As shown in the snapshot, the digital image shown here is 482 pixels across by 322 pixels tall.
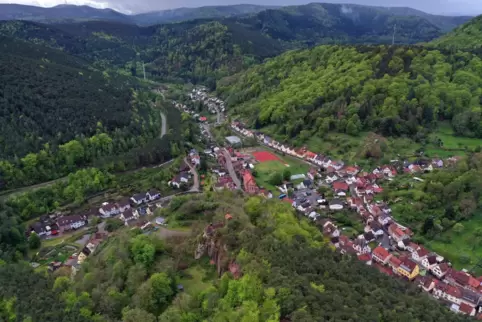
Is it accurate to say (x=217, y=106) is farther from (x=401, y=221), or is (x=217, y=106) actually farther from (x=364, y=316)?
(x=364, y=316)

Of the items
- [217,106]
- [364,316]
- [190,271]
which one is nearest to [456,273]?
[364,316]

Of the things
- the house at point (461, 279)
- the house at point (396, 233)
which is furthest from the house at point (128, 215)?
the house at point (461, 279)

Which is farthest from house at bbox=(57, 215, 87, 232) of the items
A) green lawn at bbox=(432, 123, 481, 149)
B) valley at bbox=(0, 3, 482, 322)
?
green lawn at bbox=(432, 123, 481, 149)

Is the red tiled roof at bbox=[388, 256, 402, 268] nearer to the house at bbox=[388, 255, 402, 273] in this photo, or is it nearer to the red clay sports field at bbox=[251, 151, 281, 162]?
Answer: the house at bbox=[388, 255, 402, 273]

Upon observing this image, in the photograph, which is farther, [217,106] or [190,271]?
[217,106]

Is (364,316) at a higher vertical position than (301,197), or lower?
higher

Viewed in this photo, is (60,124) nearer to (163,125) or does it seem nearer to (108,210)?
(163,125)

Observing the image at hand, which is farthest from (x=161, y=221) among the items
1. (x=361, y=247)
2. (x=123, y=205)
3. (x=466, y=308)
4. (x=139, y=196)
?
(x=466, y=308)

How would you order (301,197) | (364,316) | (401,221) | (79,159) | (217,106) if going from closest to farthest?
(364,316) < (401,221) < (301,197) < (79,159) < (217,106)
